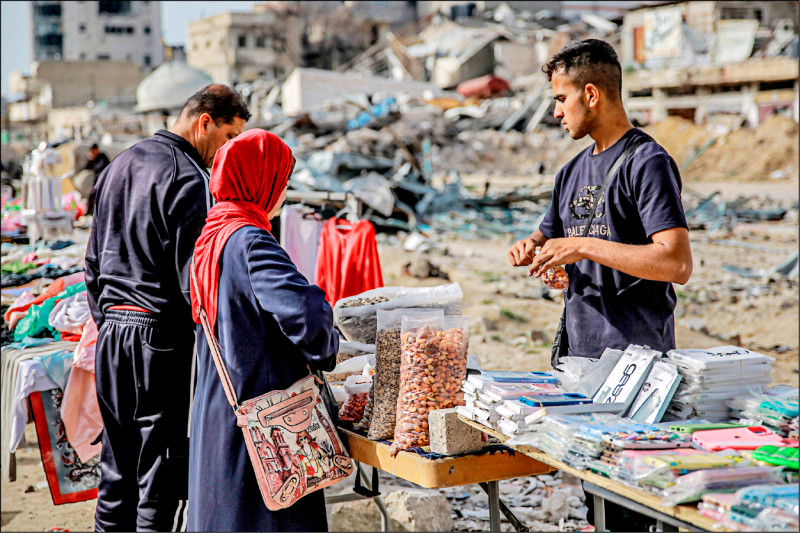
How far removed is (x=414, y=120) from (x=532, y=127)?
5100 millimetres

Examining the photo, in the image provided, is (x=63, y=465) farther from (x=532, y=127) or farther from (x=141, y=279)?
(x=532, y=127)

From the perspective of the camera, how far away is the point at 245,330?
2320 mm

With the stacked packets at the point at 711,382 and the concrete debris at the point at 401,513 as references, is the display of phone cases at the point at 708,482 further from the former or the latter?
the concrete debris at the point at 401,513

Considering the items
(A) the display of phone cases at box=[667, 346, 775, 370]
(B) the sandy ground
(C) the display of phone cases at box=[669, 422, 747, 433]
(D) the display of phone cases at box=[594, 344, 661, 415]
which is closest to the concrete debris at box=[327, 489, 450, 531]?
(B) the sandy ground

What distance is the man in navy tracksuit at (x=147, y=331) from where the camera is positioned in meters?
3.06

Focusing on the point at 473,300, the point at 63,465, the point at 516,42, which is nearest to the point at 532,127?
the point at 516,42

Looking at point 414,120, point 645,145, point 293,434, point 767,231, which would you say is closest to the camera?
point 293,434

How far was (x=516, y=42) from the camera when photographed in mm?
45375

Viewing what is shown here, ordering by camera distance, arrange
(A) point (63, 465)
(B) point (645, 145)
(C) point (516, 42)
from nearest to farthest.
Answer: (B) point (645, 145)
(A) point (63, 465)
(C) point (516, 42)

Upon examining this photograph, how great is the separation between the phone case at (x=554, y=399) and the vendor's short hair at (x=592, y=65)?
113cm

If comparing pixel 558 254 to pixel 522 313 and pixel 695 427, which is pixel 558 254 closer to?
pixel 695 427

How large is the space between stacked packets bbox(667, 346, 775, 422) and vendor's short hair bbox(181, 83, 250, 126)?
214cm

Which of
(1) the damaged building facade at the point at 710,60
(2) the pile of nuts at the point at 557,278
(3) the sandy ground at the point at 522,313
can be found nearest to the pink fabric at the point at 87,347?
(3) the sandy ground at the point at 522,313

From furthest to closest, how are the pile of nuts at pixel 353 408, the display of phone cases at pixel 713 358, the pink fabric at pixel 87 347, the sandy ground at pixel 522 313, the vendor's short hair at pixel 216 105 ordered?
the sandy ground at pixel 522 313, the pink fabric at pixel 87 347, the vendor's short hair at pixel 216 105, the pile of nuts at pixel 353 408, the display of phone cases at pixel 713 358
